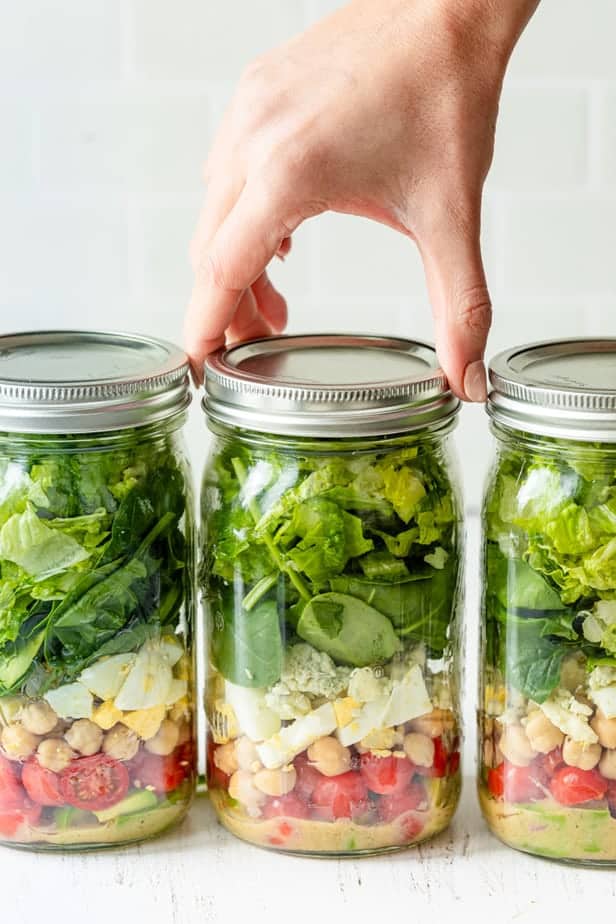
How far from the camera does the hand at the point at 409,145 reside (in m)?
1.11

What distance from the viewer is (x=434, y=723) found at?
46.3 inches

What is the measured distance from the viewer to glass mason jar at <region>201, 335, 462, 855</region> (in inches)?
42.8

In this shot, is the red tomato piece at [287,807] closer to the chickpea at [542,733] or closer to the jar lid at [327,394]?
the chickpea at [542,733]

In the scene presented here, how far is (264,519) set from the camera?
3.62 ft

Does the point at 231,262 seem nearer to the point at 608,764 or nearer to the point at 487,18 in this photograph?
the point at 487,18

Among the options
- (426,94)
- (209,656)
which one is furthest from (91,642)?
(426,94)

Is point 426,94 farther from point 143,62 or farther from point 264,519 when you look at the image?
point 143,62

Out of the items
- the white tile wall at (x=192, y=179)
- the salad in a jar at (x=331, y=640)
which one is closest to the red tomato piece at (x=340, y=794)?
the salad in a jar at (x=331, y=640)

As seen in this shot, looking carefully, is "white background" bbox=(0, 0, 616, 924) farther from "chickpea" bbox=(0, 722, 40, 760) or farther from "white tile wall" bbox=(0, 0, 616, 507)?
"chickpea" bbox=(0, 722, 40, 760)

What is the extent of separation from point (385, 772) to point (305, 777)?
0.22 ft

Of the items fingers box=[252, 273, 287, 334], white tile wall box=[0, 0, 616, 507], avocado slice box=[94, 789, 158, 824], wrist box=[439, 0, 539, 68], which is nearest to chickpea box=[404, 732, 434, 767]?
avocado slice box=[94, 789, 158, 824]

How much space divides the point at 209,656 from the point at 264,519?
16 cm

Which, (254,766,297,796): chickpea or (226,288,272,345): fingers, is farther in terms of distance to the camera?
(226,288,272,345): fingers

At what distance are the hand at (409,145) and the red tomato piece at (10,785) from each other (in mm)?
473
